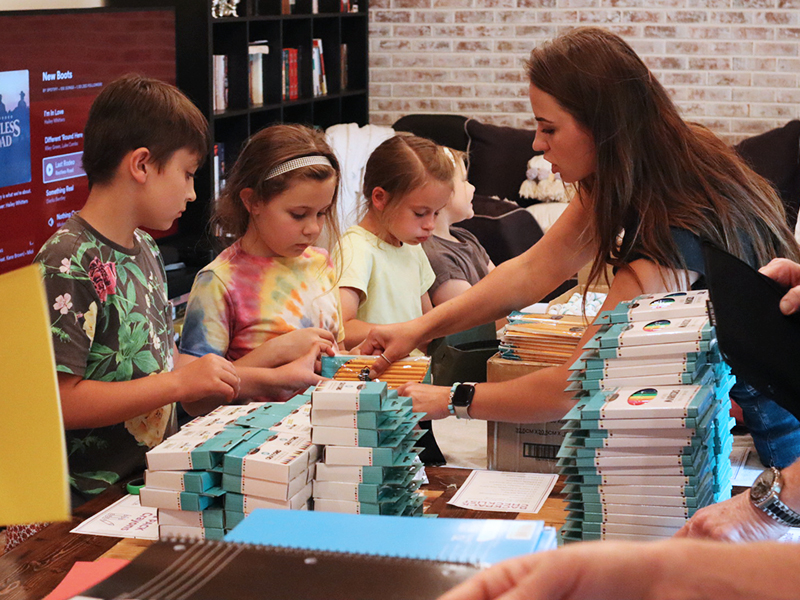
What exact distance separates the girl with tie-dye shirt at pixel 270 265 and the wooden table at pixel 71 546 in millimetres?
581

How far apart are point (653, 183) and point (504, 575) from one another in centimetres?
124

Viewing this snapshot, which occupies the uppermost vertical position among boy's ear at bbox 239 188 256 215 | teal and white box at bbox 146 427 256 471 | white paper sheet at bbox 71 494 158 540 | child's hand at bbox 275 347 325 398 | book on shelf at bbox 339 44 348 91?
book on shelf at bbox 339 44 348 91

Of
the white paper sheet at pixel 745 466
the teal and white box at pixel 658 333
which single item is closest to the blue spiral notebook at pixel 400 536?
the teal and white box at pixel 658 333

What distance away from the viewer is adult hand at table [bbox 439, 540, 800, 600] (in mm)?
527

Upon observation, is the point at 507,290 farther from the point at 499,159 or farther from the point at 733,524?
the point at 499,159

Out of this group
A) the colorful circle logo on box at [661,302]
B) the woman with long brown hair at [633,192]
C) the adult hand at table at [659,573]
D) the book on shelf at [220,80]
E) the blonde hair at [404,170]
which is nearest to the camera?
the adult hand at table at [659,573]

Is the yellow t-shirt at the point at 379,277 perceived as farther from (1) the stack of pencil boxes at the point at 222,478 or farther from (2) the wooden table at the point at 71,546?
(1) the stack of pencil boxes at the point at 222,478

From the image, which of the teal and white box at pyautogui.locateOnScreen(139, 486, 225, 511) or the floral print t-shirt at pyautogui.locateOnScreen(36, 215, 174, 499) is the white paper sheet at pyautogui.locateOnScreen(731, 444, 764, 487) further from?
the floral print t-shirt at pyautogui.locateOnScreen(36, 215, 174, 499)

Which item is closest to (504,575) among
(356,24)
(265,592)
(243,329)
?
(265,592)

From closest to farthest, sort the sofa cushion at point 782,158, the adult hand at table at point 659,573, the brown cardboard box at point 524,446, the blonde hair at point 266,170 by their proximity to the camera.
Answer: the adult hand at table at point 659,573, the brown cardboard box at point 524,446, the blonde hair at point 266,170, the sofa cushion at point 782,158

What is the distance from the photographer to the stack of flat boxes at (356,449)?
1270 millimetres

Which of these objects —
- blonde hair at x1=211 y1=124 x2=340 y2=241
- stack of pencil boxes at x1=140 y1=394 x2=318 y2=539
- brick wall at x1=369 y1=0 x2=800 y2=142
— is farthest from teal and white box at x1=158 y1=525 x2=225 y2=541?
brick wall at x1=369 y1=0 x2=800 y2=142

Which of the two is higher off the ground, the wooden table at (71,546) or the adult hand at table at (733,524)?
the adult hand at table at (733,524)

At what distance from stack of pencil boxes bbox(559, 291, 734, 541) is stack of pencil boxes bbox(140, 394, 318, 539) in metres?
0.39
